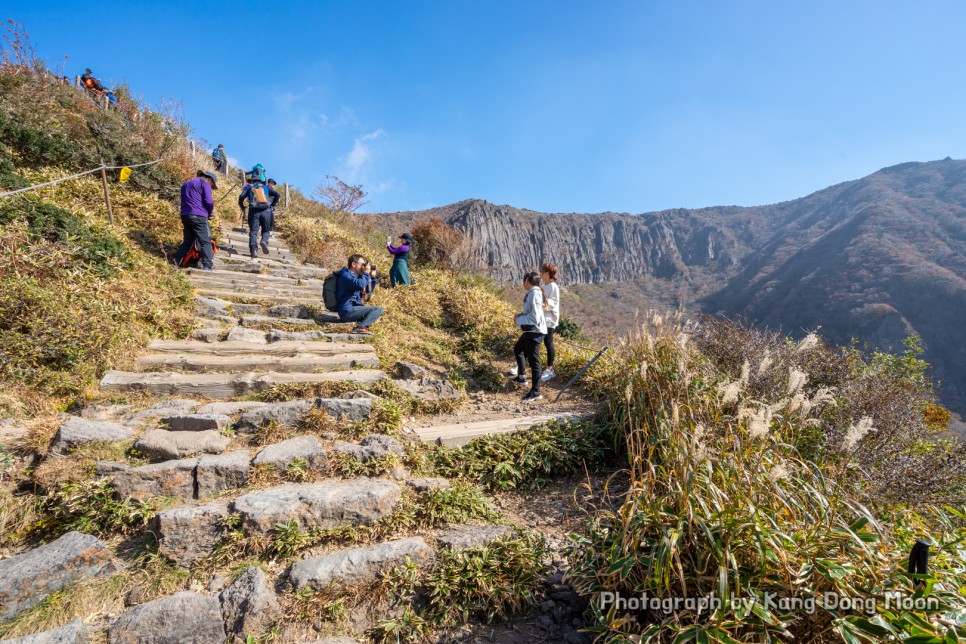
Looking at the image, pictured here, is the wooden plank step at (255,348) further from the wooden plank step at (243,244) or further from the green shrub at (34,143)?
the green shrub at (34,143)

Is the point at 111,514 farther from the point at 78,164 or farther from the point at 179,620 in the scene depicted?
the point at 78,164

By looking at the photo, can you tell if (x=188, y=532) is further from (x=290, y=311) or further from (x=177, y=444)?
(x=290, y=311)

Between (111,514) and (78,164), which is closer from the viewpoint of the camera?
(111,514)

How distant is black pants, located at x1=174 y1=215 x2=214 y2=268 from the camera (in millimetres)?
6641

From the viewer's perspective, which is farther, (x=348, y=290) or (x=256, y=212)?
(x=256, y=212)

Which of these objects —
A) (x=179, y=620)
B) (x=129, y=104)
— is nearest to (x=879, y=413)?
(x=179, y=620)

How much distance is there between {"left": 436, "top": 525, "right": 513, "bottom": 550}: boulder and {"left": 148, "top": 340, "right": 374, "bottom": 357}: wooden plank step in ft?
10.8

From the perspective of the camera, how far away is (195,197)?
652cm

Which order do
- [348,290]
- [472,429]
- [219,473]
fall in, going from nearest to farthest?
[219,473] → [472,429] → [348,290]

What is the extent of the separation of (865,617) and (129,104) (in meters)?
17.9

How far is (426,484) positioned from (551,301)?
340 centimetres

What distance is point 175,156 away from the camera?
10.3 meters

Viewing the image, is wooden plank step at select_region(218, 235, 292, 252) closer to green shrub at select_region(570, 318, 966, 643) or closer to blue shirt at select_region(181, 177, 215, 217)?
blue shirt at select_region(181, 177, 215, 217)

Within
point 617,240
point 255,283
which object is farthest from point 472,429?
point 617,240
